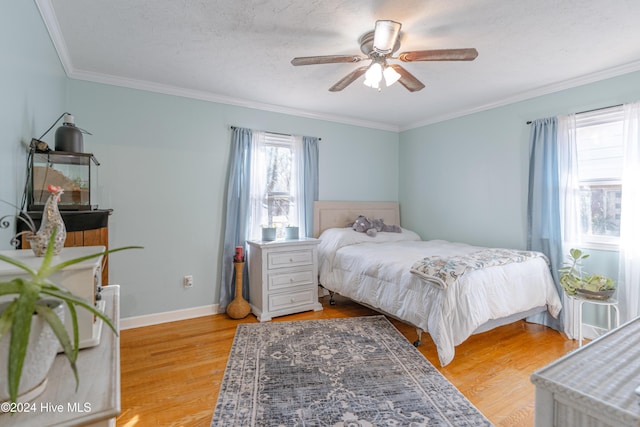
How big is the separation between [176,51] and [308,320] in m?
2.76

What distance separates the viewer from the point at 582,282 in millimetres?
2607

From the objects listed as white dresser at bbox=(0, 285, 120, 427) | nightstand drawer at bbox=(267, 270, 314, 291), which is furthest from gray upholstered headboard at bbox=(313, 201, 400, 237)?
white dresser at bbox=(0, 285, 120, 427)

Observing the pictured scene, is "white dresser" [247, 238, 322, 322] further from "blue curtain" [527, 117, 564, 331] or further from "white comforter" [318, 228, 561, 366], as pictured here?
"blue curtain" [527, 117, 564, 331]

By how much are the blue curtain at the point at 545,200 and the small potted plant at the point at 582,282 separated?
0.19 m

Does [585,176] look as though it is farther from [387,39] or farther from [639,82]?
[387,39]

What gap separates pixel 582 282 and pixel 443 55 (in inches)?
88.2

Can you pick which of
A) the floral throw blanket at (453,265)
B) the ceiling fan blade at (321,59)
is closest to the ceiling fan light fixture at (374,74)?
the ceiling fan blade at (321,59)

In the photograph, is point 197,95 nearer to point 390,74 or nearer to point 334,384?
point 390,74

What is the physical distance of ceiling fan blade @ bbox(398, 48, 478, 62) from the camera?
1900 millimetres

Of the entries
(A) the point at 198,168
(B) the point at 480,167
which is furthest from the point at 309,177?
(B) the point at 480,167

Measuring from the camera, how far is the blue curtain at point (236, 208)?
350 cm

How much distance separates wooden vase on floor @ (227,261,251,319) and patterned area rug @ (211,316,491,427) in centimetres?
37

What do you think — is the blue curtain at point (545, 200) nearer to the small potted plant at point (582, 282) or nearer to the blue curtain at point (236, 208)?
the small potted plant at point (582, 282)

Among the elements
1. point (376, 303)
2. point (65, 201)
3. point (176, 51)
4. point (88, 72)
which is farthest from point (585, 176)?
point (88, 72)
